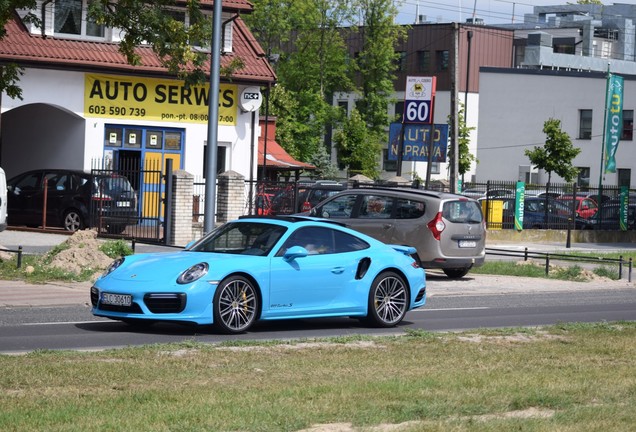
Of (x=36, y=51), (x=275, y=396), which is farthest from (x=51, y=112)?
(x=275, y=396)

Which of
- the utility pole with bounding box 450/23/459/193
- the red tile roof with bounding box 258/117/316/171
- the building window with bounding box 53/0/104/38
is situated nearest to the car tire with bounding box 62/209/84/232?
the building window with bounding box 53/0/104/38

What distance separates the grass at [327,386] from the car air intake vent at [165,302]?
1.26m

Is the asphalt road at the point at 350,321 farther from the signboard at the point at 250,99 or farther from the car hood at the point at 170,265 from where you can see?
the signboard at the point at 250,99

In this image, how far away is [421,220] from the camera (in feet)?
75.7

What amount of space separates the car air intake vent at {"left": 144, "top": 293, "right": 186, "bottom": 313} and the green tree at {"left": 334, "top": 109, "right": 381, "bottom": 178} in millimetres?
61634

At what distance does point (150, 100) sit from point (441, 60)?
49788 mm

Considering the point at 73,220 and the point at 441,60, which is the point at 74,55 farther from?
the point at 441,60

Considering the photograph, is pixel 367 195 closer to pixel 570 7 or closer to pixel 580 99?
pixel 580 99

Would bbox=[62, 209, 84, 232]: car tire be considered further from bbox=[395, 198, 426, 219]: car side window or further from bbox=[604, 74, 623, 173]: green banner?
bbox=[604, 74, 623, 173]: green banner

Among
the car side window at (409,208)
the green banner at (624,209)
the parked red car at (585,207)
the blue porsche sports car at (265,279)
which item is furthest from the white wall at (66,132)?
the blue porsche sports car at (265,279)

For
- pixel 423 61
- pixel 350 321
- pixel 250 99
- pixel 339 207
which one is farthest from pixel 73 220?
pixel 423 61

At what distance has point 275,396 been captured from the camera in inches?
340

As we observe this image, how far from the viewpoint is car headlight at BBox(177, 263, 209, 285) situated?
42.8 ft

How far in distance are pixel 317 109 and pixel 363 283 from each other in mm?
62849
